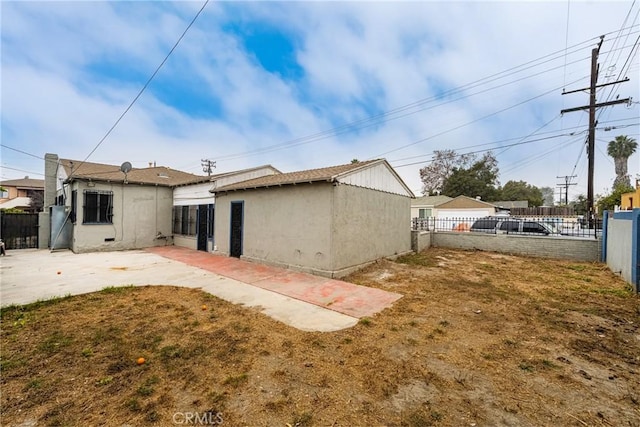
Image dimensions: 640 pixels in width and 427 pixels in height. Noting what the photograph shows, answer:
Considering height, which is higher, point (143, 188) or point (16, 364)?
point (143, 188)

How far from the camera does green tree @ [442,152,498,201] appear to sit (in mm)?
38750

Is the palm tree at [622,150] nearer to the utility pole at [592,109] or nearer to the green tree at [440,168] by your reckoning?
the green tree at [440,168]

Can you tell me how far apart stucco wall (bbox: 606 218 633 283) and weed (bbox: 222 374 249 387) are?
926cm

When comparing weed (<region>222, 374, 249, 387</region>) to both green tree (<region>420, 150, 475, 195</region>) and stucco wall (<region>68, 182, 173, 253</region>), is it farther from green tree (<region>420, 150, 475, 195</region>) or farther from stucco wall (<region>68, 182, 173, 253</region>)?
green tree (<region>420, 150, 475, 195</region>)

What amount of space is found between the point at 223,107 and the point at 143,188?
6489mm

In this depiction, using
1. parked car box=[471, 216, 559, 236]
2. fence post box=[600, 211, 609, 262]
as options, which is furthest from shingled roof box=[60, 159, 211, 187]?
fence post box=[600, 211, 609, 262]

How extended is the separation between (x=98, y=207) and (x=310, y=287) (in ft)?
37.6

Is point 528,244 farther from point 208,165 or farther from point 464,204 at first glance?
point 208,165

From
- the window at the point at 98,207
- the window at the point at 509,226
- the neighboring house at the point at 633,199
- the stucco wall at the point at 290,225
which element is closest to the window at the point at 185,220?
the window at the point at 98,207

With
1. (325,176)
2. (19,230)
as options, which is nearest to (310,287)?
(325,176)

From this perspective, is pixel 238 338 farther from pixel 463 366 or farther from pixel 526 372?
pixel 526 372

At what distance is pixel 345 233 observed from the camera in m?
7.52

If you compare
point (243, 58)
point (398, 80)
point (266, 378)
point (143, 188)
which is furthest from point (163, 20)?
point (398, 80)

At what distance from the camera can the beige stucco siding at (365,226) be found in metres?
7.32
